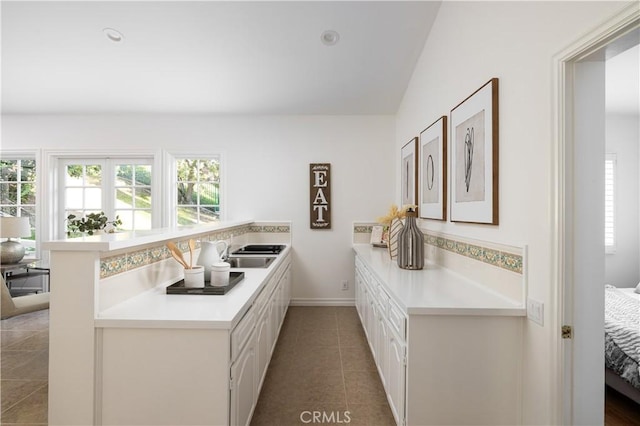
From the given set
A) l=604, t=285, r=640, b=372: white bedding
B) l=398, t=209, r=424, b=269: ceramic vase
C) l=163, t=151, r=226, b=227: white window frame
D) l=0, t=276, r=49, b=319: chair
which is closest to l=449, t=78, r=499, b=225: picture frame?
l=398, t=209, r=424, b=269: ceramic vase

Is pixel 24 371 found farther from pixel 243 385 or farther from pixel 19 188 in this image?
pixel 19 188

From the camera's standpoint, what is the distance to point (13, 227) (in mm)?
3549

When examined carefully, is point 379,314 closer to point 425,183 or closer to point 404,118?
point 425,183

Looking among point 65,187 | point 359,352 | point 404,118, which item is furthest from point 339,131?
point 65,187

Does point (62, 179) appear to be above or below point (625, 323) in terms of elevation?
above

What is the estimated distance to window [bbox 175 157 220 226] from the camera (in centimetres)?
422

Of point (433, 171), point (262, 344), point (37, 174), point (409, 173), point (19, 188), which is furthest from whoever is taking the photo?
point (19, 188)

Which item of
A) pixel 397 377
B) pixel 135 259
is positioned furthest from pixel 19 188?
pixel 397 377

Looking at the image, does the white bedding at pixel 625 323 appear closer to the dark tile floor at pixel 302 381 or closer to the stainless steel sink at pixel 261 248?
the dark tile floor at pixel 302 381

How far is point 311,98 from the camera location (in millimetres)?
3740

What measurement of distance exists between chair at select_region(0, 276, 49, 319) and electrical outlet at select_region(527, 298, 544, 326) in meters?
3.73

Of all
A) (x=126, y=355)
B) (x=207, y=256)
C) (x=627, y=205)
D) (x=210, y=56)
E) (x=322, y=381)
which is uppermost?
(x=210, y=56)

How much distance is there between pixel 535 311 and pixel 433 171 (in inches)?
60.6

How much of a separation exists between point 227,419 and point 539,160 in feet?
5.99
